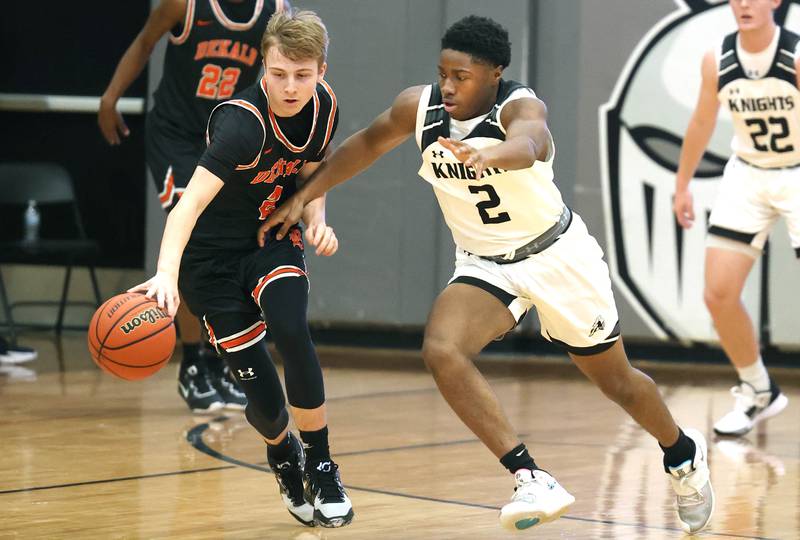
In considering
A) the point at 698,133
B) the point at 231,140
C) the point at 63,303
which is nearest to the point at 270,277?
the point at 231,140

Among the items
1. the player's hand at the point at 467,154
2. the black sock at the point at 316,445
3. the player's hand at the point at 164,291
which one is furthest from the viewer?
the black sock at the point at 316,445

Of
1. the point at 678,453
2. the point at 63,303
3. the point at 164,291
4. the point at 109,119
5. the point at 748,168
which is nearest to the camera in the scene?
the point at 164,291

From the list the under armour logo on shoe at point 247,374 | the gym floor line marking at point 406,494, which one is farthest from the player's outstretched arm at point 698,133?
the under armour logo on shoe at point 247,374

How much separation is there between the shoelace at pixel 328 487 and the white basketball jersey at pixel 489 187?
0.90 m

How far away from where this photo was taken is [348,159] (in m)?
4.71

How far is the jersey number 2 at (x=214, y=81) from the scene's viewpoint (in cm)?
696

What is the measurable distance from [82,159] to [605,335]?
754 centimetres

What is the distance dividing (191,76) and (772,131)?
115 inches

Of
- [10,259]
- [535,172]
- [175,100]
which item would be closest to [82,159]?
[10,259]

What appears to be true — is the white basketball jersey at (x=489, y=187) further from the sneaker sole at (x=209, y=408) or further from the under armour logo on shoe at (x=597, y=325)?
the sneaker sole at (x=209, y=408)

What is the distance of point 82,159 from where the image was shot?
11.2m

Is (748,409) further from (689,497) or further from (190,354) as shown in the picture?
(190,354)

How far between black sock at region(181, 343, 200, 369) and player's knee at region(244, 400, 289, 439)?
256cm

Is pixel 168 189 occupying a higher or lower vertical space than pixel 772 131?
lower
